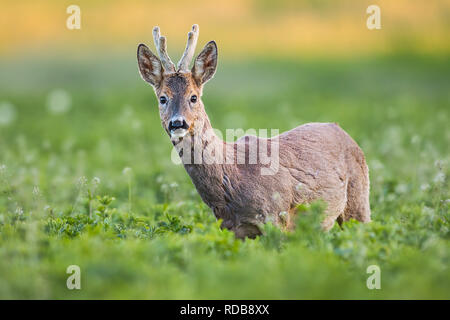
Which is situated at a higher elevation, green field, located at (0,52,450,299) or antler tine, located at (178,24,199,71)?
antler tine, located at (178,24,199,71)

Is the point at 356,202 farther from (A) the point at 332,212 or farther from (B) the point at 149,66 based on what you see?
(B) the point at 149,66

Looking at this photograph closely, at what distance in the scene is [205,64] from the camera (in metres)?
6.70

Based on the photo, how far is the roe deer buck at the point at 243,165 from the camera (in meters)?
6.12

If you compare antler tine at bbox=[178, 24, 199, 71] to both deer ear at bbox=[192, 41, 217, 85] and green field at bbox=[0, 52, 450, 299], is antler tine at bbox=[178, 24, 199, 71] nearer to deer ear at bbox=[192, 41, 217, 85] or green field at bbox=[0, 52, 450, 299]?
deer ear at bbox=[192, 41, 217, 85]

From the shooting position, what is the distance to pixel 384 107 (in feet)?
56.2

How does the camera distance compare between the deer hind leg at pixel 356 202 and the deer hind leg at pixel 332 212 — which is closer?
the deer hind leg at pixel 332 212

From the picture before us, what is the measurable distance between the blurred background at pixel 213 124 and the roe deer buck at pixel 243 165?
59 centimetres

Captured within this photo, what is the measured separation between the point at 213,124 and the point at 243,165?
31.6 ft

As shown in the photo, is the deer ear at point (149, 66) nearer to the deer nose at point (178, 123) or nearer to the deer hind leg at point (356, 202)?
the deer nose at point (178, 123)

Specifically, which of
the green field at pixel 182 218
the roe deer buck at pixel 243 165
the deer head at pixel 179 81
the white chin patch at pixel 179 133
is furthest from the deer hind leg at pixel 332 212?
the white chin patch at pixel 179 133

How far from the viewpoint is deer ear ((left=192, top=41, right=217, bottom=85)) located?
21.4ft

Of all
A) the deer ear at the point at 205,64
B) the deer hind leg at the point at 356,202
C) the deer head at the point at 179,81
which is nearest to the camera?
the deer head at the point at 179,81

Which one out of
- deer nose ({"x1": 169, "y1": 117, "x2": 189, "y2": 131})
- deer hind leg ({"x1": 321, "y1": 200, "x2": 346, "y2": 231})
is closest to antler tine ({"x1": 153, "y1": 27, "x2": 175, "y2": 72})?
deer nose ({"x1": 169, "y1": 117, "x2": 189, "y2": 131})
